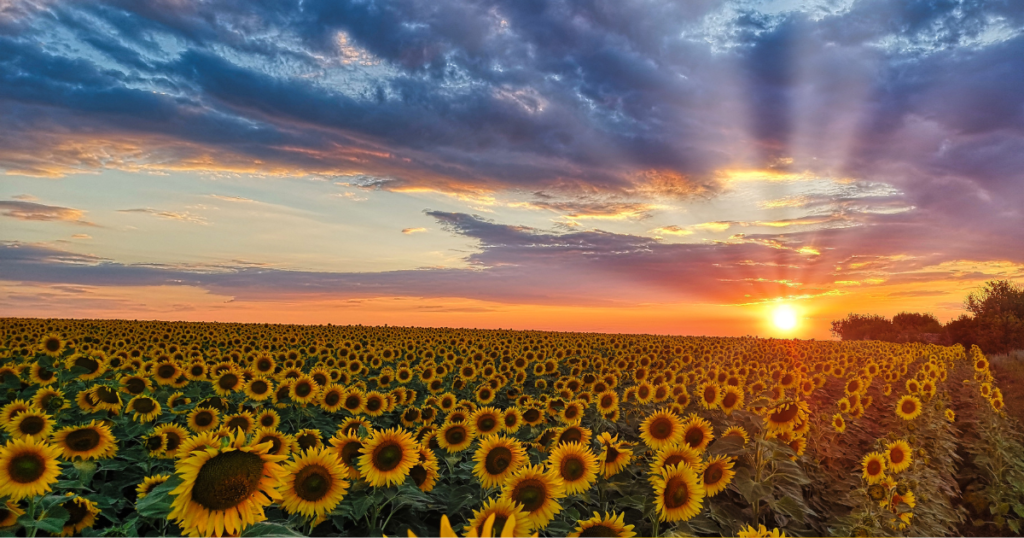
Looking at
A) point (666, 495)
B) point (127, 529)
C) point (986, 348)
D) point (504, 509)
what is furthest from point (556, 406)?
point (986, 348)

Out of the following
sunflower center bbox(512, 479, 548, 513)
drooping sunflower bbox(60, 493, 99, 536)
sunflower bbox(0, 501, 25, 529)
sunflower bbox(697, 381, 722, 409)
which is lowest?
drooping sunflower bbox(60, 493, 99, 536)

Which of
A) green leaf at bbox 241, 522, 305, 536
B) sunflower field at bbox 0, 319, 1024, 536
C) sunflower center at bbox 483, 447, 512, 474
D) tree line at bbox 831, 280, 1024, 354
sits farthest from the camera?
tree line at bbox 831, 280, 1024, 354

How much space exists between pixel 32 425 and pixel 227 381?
132 inches

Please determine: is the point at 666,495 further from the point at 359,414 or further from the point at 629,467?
the point at 359,414

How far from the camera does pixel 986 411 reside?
1585 cm

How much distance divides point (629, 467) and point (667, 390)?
406cm

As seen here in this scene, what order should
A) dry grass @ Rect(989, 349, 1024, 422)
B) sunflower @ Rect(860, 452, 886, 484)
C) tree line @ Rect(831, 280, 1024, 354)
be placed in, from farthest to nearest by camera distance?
tree line @ Rect(831, 280, 1024, 354) → dry grass @ Rect(989, 349, 1024, 422) → sunflower @ Rect(860, 452, 886, 484)

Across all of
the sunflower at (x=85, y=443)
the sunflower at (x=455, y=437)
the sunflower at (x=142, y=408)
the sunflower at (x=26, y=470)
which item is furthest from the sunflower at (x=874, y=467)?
the sunflower at (x=142, y=408)

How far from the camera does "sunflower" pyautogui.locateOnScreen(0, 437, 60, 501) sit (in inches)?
190

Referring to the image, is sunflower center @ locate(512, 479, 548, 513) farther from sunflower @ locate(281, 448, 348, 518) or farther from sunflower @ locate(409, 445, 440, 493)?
sunflower @ locate(281, 448, 348, 518)

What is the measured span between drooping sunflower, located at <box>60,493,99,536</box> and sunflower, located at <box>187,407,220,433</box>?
2194 mm

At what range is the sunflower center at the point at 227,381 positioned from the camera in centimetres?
1015

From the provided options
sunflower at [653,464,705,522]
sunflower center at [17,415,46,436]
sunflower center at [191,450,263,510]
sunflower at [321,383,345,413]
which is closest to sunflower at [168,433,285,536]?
sunflower center at [191,450,263,510]

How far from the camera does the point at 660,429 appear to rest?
655 cm
